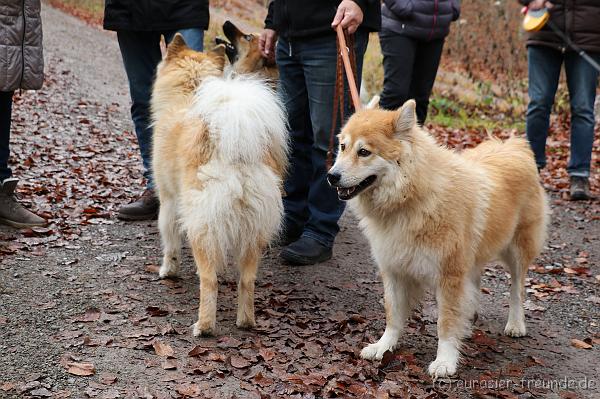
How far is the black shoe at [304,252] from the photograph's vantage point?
4508 mm

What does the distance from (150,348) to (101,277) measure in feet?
3.46

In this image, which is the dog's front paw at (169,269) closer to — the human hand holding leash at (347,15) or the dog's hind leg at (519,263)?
the human hand holding leash at (347,15)

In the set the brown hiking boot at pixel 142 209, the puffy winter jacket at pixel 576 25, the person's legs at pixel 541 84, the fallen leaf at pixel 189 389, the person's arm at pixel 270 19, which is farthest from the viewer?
the person's legs at pixel 541 84

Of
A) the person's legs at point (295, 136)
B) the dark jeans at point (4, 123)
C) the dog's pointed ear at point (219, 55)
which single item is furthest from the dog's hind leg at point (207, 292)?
the dark jeans at point (4, 123)

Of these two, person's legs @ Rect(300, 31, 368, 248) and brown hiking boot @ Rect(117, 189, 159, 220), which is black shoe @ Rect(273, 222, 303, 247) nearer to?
person's legs @ Rect(300, 31, 368, 248)

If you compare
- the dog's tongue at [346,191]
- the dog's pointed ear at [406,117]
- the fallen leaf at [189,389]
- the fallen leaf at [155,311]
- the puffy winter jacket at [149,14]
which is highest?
the puffy winter jacket at [149,14]

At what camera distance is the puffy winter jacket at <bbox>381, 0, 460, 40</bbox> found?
5617 mm

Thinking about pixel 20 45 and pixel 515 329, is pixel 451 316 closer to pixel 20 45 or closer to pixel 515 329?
pixel 515 329

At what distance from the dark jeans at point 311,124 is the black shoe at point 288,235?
0.03m

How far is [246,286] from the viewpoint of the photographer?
11.6 feet

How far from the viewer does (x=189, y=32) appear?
505 cm

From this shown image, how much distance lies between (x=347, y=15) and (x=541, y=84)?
10.6 feet

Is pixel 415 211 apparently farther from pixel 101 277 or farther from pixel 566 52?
pixel 566 52

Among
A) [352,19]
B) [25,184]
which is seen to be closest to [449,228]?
[352,19]
